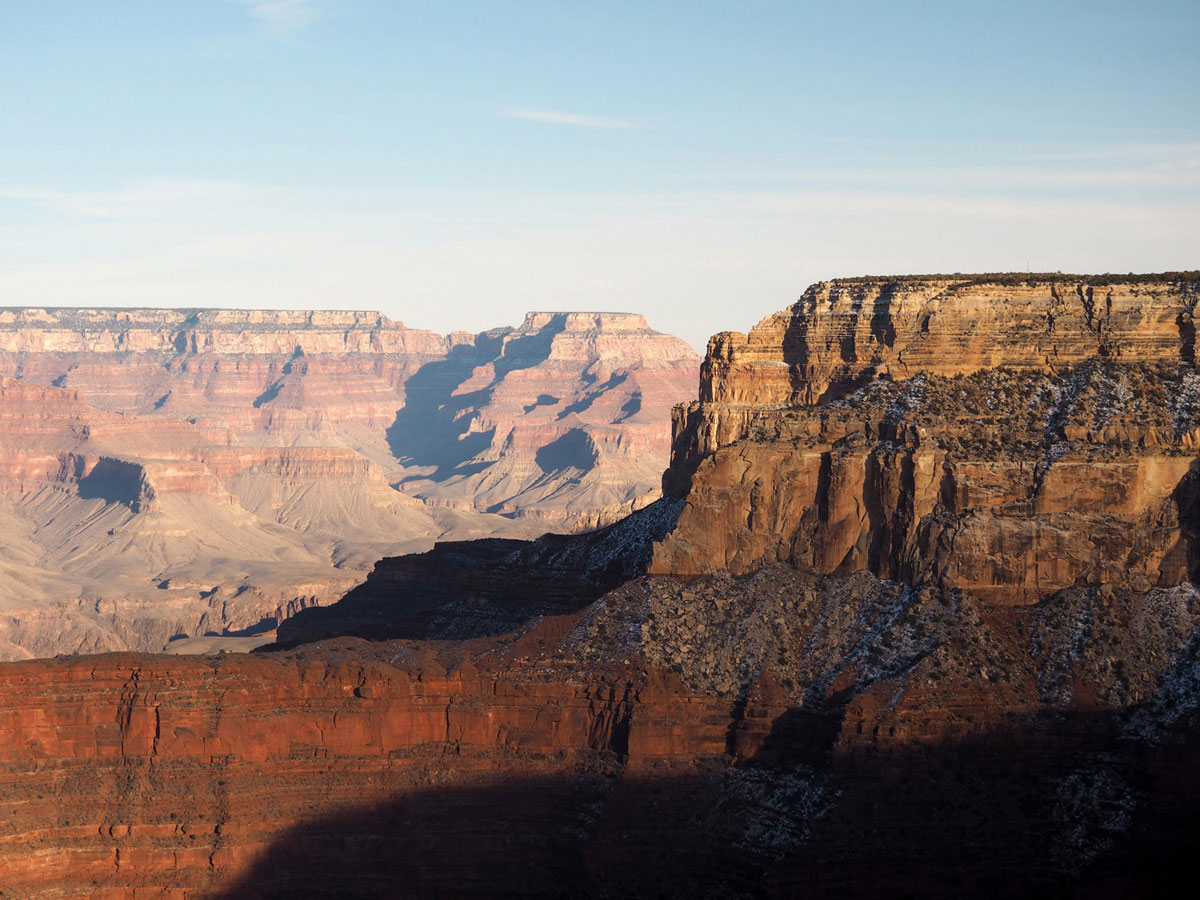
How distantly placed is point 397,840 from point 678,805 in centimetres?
1152

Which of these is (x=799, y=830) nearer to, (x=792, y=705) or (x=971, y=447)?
(x=792, y=705)

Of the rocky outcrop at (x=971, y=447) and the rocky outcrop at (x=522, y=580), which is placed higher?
the rocky outcrop at (x=971, y=447)

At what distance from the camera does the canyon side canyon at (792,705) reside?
71938 millimetres

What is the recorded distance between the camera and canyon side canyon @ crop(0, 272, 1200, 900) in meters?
71.9

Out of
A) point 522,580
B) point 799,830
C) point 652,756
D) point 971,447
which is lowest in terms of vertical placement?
point 799,830

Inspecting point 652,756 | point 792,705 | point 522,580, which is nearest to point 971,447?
point 792,705

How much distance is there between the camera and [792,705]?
76.8m

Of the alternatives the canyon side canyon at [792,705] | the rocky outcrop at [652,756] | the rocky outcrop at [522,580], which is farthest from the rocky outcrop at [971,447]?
the rocky outcrop at [522,580]

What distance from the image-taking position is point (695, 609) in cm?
8356

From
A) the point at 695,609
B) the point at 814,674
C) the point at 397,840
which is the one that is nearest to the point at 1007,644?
the point at 814,674

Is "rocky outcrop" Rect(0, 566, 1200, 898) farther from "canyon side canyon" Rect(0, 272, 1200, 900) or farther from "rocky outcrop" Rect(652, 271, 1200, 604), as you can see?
"rocky outcrop" Rect(652, 271, 1200, 604)

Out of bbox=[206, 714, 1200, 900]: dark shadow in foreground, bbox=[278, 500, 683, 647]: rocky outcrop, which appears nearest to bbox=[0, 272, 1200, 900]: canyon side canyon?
bbox=[206, 714, 1200, 900]: dark shadow in foreground

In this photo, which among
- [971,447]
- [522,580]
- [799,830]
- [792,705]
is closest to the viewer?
[799,830]

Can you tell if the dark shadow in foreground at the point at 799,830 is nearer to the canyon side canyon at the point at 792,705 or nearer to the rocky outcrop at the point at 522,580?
the canyon side canyon at the point at 792,705
